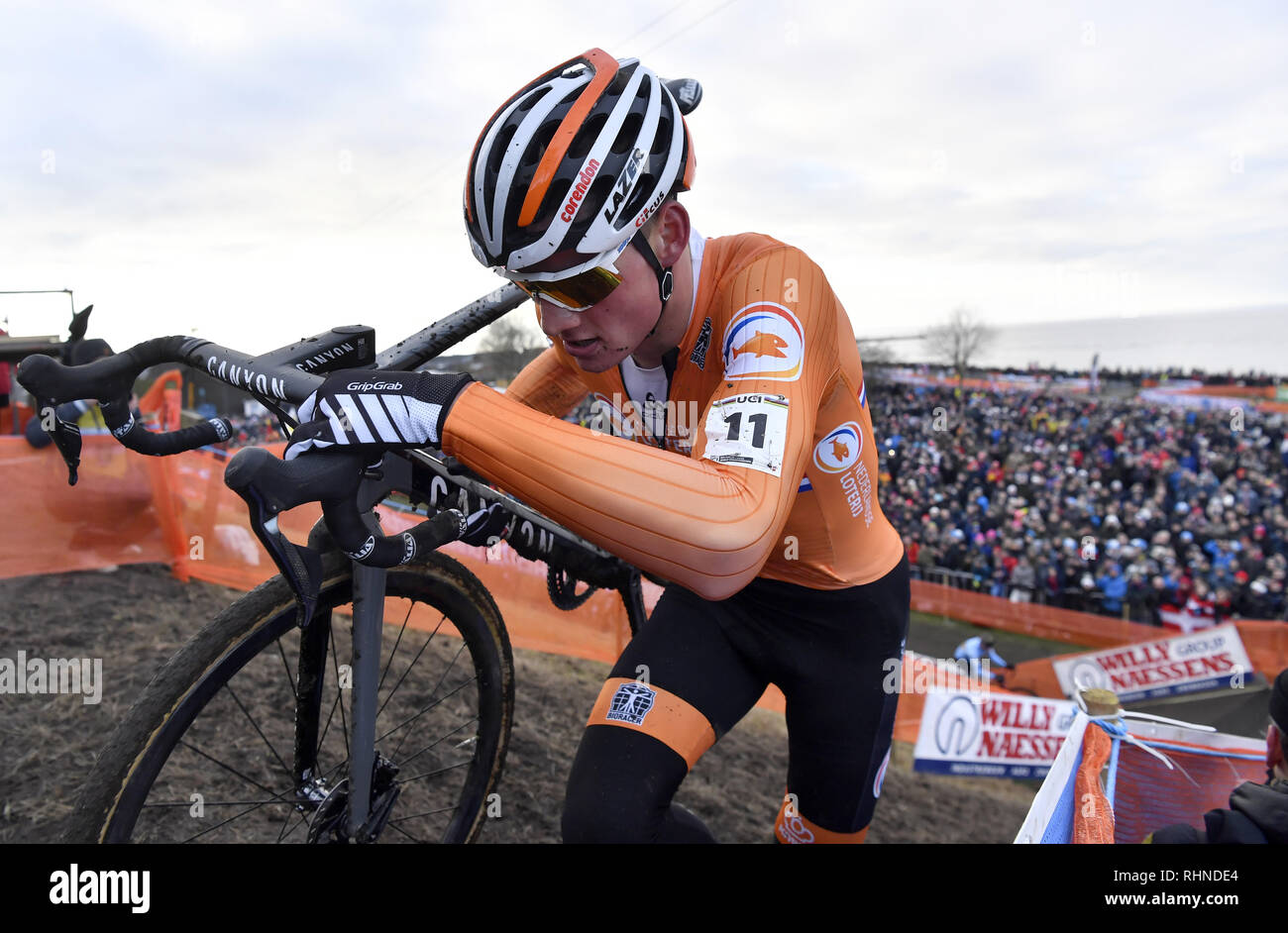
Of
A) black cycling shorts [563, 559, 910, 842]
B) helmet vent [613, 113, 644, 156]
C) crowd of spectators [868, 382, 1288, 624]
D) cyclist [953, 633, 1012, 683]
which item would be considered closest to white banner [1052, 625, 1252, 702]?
cyclist [953, 633, 1012, 683]

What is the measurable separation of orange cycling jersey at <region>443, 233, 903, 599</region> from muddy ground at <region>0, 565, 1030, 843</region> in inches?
95.7

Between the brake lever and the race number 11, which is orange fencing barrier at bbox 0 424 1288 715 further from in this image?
the race number 11

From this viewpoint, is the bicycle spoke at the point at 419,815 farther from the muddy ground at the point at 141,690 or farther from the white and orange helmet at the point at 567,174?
the white and orange helmet at the point at 567,174

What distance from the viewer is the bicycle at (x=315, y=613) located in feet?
6.07

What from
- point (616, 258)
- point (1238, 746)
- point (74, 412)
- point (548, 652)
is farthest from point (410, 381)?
point (548, 652)

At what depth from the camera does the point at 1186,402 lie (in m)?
24.9

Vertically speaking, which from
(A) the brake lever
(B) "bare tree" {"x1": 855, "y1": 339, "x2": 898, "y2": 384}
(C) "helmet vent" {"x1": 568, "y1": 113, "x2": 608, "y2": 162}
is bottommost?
(A) the brake lever

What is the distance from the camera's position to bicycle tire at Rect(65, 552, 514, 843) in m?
2.12

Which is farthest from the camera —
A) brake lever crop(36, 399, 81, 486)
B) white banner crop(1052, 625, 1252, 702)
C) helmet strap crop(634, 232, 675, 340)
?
white banner crop(1052, 625, 1252, 702)

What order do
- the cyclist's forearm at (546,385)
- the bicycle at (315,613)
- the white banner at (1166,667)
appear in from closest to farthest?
the bicycle at (315,613) → the cyclist's forearm at (546,385) → the white banner at (1166,667)

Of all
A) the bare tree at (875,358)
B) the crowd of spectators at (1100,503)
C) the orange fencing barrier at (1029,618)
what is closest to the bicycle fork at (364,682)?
the orange fencing barrier at (1029,618)

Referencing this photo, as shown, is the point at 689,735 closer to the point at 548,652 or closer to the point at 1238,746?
the point at 1238,746

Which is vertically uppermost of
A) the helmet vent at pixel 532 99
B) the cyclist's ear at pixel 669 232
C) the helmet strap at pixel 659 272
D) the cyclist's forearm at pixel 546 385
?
the helmet vent at pixel 532 99
